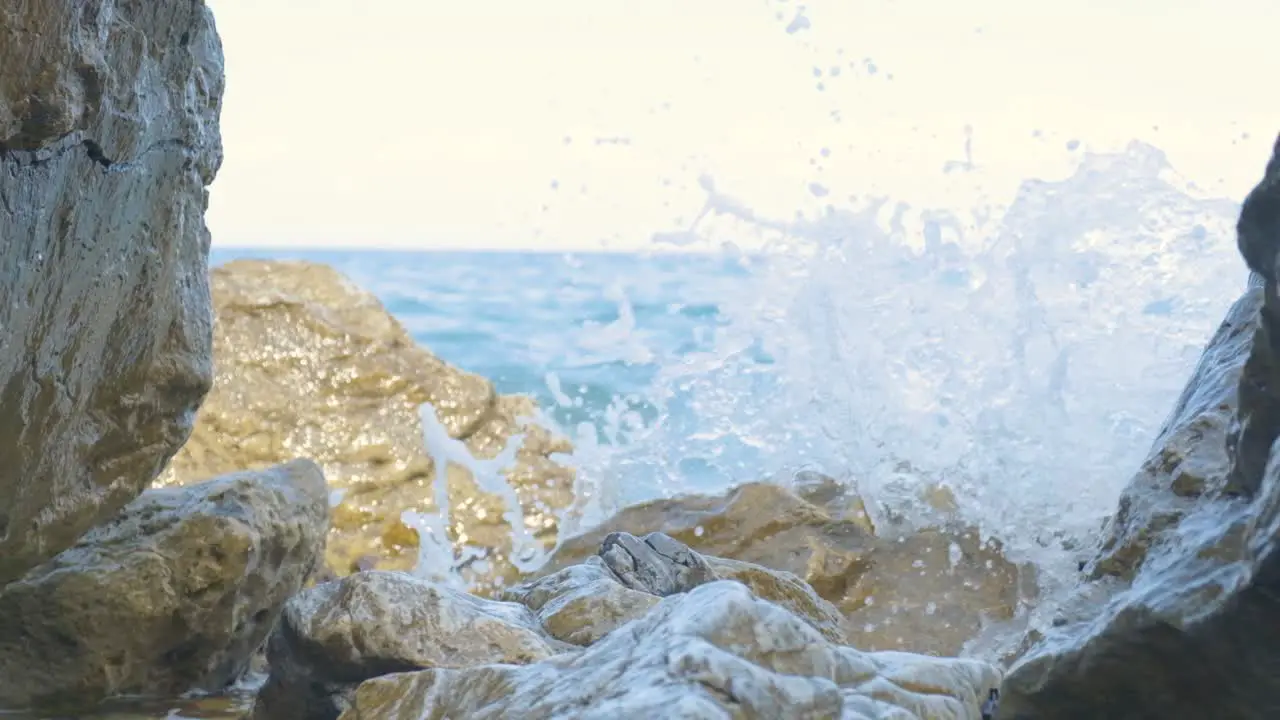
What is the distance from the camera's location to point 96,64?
213cm

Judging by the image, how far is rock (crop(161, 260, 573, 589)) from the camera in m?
5.84

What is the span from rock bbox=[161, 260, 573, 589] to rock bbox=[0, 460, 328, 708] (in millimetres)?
2109

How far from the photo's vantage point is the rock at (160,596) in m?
3.17

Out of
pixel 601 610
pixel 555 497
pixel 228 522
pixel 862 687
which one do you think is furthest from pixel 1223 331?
pixel 555 497

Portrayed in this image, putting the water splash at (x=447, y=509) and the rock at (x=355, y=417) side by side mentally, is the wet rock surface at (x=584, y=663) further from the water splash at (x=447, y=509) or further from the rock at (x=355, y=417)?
the rock at (x=355, y=417)

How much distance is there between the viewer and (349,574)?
3.21 m

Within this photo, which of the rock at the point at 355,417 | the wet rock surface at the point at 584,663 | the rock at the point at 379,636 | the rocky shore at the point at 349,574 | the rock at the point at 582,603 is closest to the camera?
the rocky shore at the point at 349,574

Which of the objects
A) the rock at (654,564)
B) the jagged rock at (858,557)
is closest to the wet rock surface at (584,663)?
the rock at (654,564)

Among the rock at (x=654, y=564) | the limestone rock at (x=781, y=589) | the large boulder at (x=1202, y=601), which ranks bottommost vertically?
the limestone rock at (x=781, y=589)

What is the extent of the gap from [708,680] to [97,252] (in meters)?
1.40

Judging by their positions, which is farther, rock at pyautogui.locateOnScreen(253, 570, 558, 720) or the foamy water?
the foamy water

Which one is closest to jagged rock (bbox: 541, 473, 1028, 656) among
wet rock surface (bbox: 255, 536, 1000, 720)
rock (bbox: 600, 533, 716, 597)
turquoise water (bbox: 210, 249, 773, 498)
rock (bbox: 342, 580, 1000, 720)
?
rock (bbox: 600, 533, 716, 597)

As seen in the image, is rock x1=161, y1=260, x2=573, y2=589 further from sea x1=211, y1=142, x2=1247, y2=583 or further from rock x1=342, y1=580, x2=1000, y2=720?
rock x1=342, y1=580, x2=1000, y2=720

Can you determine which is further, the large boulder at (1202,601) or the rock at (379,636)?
the rock at (379,636)
